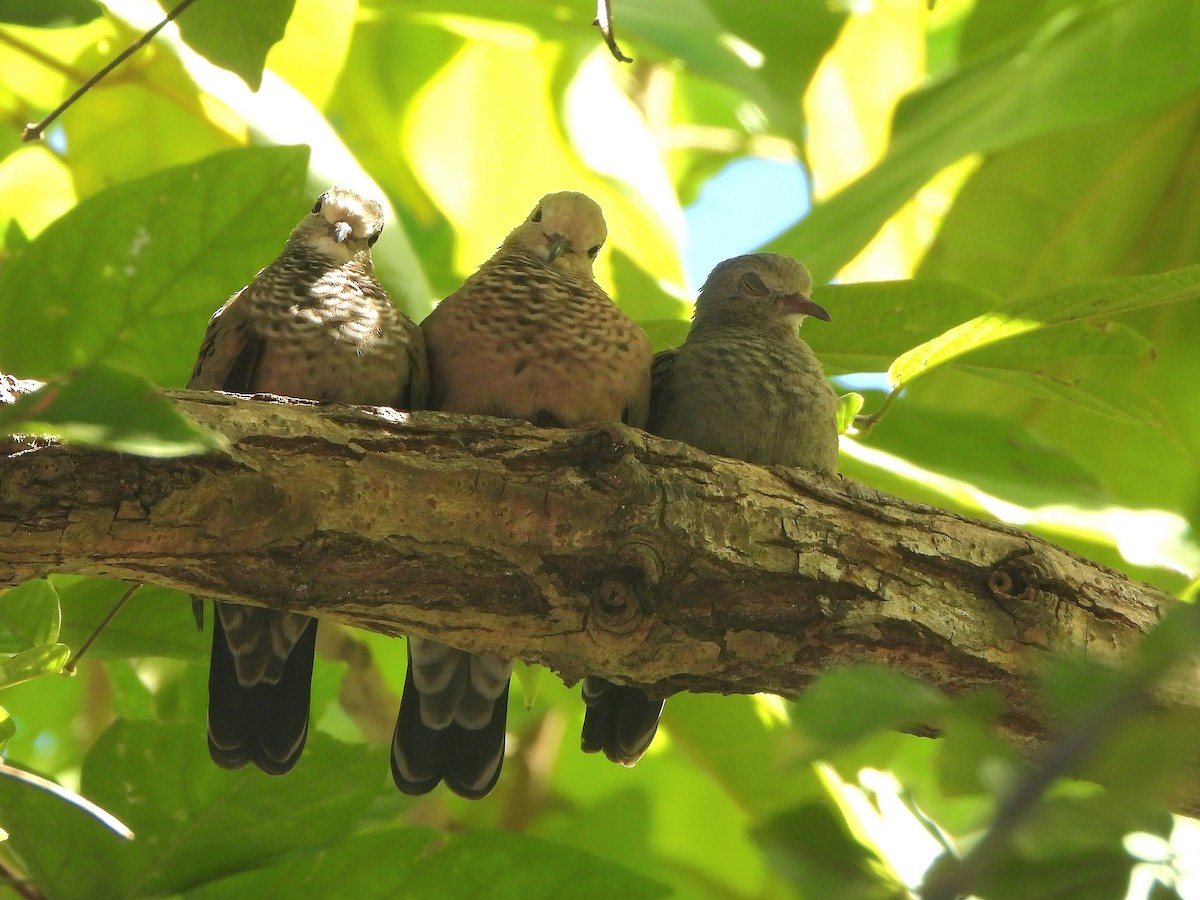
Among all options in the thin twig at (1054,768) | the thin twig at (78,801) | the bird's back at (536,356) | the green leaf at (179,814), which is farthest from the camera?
the bird's back at (536,356)

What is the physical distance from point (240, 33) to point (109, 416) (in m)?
0.90

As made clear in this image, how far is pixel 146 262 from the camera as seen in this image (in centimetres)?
223

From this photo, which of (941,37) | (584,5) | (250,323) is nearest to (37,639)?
(250,323)

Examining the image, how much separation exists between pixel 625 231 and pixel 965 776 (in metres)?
2.49

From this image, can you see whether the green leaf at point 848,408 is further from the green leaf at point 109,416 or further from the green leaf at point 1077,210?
the green leaf at point 109,416

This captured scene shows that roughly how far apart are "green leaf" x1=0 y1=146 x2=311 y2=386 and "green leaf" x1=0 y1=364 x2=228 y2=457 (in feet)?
4.37

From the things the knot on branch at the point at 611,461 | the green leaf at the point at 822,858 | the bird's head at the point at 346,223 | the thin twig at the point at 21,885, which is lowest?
the thin twig at the point at 21,885

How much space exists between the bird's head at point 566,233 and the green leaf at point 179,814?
1059 mm

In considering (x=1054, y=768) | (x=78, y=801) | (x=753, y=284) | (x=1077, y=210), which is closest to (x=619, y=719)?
(x=753, y=284)

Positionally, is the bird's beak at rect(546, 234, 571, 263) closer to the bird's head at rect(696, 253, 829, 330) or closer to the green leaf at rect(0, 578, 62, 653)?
the bird's head at rect(696, 253, 829, 330)

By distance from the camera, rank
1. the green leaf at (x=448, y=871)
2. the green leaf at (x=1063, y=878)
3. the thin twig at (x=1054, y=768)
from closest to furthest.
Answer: the thin twig at (x=1054, y=768) → the green leaf at (x=1063, y=878) → the green leaf at (x=448, y=871)

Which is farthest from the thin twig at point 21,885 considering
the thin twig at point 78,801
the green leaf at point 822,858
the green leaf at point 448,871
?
the green leaf at point 822,858

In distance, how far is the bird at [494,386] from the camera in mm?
2250

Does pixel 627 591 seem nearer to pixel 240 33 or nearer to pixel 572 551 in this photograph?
pixel 572 551
